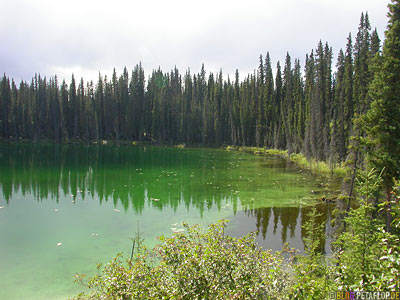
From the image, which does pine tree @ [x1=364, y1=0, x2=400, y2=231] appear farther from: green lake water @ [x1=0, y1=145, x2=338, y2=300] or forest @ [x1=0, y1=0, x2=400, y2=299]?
green lake water @ [x1=0, y1=145, x2=338, y2=300]

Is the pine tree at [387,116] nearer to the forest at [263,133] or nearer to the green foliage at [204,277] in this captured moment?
the forest at [263,133]

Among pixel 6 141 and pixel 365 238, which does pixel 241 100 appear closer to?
pixel 6 141

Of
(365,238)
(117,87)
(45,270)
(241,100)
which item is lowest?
(45,270)

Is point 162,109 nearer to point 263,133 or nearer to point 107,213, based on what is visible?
point 263,133

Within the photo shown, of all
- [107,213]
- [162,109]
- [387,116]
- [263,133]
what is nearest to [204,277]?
[387,116]

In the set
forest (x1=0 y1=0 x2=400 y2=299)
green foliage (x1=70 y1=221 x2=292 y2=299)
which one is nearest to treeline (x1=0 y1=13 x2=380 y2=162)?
forest (x1=0 y1=0 x2=400 y2=299)

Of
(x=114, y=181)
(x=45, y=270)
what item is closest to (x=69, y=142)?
(x=114, y=181)

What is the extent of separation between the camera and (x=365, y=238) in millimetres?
5453

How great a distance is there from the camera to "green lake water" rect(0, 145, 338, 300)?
1102cm

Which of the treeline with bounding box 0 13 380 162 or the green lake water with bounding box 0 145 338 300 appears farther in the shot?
the treeline with bounding box 0 13 380 162

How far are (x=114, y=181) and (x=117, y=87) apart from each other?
7551cm

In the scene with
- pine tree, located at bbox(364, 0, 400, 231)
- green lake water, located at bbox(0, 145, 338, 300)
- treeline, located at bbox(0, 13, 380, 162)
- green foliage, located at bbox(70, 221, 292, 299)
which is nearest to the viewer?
green foliage, located at bbox(70, 221, 292, 299)

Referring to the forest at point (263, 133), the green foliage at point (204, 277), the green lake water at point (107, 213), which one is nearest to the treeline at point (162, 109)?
the forest at point (263, 133)

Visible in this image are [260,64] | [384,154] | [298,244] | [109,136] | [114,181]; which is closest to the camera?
[384,154]
